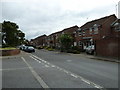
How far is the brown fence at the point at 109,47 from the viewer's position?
2205cm

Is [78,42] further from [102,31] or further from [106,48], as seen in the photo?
[106,48]

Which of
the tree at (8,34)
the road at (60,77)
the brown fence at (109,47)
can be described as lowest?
the road at (60,77)

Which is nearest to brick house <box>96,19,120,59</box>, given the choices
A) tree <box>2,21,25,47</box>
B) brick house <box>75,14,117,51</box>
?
brick house <box>75,14,117,51</box>

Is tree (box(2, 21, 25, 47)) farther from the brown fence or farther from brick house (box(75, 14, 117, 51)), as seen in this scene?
the brown fence

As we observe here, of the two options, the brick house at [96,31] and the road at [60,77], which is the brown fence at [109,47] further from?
the brick house at [96,31]

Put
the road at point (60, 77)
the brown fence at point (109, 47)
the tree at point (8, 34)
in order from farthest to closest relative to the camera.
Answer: the tree at point (8, 34), the brown fence at point (109, 47), the road at point (60, 77)

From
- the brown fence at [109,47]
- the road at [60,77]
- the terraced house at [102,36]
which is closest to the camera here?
the road at [60,77]

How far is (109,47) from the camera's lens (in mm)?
23875

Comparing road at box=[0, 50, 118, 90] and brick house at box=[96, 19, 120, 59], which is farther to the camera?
brick house at box=[96, 19, 120, 59]

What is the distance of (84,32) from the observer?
47.1 metres

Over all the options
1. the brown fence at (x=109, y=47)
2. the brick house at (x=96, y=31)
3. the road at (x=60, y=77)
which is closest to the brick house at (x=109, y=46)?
the brown fence at (x=109, y=47)

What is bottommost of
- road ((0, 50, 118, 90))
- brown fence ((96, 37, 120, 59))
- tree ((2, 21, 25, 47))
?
road ((0, 50, 118, 90))

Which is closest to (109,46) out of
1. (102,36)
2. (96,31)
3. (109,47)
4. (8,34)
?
(109,47)

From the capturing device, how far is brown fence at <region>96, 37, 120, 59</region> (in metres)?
22.0
